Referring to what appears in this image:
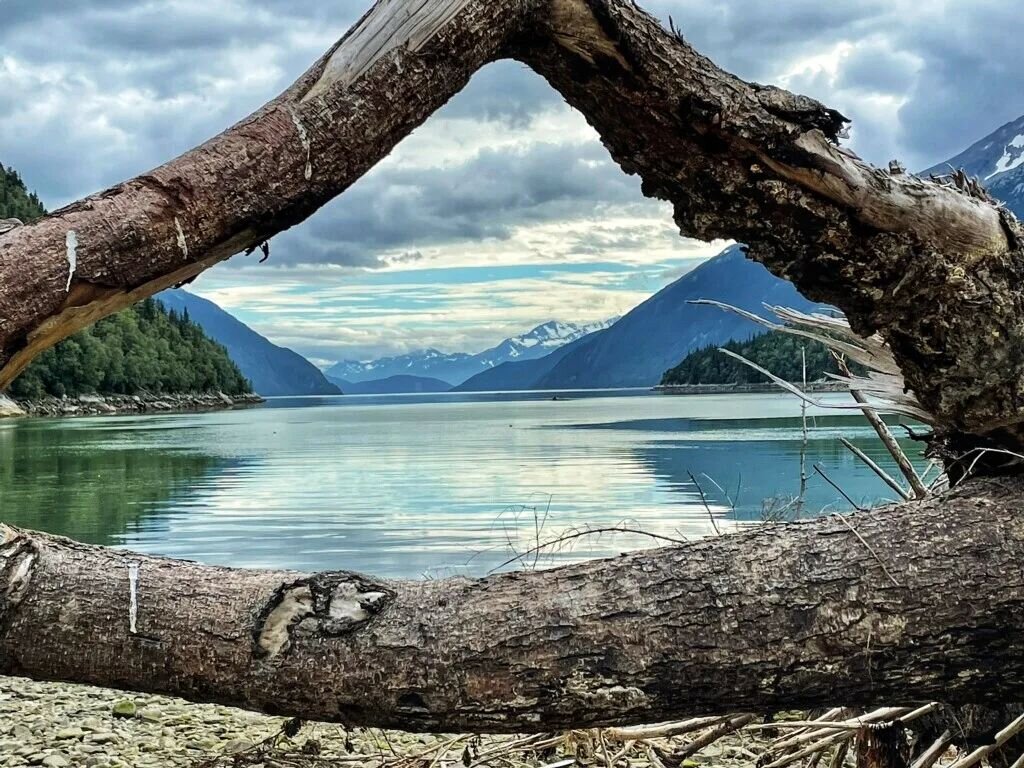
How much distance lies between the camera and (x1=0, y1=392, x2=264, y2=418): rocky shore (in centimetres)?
8450

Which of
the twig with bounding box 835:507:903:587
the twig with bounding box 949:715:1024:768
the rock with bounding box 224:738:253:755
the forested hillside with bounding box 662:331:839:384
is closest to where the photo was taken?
the twig with bounding box 835:507:903:587

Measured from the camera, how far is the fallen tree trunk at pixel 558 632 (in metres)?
2.58

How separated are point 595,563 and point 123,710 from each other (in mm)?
4614

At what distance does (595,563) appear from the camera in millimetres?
2748

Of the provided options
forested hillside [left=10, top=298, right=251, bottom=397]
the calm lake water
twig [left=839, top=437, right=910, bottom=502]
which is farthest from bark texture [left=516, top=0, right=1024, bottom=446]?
forested hillside [left=10, top=298, right=251, bottom=397]

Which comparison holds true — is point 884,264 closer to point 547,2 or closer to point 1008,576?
point 1008,576

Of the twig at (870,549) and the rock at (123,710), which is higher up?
the twig at (870,549)

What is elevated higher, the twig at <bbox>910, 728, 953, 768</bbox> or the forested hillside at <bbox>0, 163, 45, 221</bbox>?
the forested hillside at <bbox>0, 163, 45, 221</bbox>

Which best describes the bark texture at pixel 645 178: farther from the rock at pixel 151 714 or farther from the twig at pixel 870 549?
the rock at pixel 151 714

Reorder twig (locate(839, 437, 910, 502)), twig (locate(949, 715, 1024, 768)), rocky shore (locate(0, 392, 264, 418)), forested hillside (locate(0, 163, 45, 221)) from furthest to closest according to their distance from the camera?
1. forested hillside (locate(0, 163, 45, 221))
2. rocky shore (locate(0, 392, 264, 418))
3. twig (locate(839, 437, 910, 502))
4. twig (locate(949, 715, 1024, 768))

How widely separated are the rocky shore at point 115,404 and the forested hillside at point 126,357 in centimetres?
72

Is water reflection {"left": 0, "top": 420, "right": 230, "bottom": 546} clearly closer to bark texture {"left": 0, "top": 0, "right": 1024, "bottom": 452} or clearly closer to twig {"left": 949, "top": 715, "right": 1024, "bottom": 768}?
bark texture {"left": 0, "top": 0, "right": 1024, "bottom": 452}

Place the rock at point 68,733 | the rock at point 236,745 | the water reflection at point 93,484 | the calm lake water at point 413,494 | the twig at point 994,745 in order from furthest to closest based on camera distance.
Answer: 1. the water reflection at point 93,484
2. the calm lake water at point 413,494
3. the rock at point 68,733
4. the rock at point 236,745
5. the twig at point 994,745

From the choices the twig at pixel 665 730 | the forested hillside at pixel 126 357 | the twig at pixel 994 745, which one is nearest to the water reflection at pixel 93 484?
the twig at pixel 665 730
